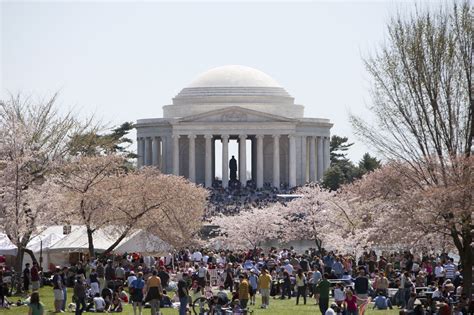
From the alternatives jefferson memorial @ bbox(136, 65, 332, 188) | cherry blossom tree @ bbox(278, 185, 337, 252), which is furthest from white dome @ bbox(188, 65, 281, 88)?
cherry blossom tree @ bbox(278, 185, 337, 252)

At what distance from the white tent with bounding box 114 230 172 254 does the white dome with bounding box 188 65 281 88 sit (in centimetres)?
10129

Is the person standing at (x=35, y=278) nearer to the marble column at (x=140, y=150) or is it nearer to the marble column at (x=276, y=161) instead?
the marble column at (x=276, y=161)

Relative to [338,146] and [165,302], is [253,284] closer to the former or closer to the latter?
[165,302]

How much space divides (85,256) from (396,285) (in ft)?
58.9

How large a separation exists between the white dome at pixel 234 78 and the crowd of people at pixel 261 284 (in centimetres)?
10179

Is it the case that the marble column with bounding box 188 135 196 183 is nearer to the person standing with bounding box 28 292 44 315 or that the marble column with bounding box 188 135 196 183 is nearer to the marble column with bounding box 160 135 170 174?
the marble column with bounding box 160 135 170 174

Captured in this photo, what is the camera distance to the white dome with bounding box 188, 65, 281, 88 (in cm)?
17512

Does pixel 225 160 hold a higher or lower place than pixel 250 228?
higher

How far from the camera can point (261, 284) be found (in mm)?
54438

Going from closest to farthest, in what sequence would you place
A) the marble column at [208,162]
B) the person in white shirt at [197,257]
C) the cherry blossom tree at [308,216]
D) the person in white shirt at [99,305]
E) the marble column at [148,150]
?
the person in white shirt at [99,305]
the person in white shirt at [197,257]
the cherry blossom tree at [308,216]
the marble column at [208,162]
the marble column at [148,150]

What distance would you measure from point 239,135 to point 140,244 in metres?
88.6

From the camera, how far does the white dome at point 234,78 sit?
175 metres

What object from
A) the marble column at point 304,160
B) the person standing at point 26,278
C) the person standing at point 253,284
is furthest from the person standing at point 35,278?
the marble column at point 304,160

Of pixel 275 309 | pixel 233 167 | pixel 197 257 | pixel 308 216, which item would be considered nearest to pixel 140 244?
pixel 197 257
